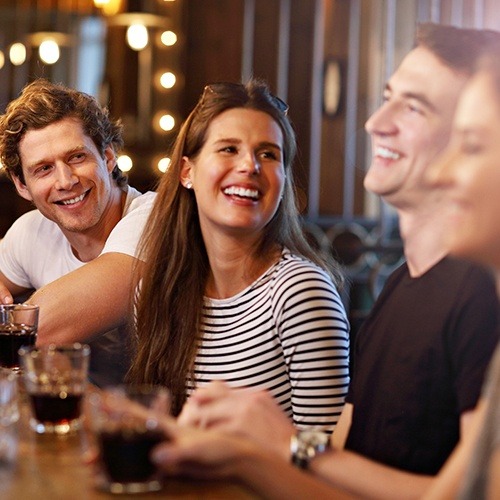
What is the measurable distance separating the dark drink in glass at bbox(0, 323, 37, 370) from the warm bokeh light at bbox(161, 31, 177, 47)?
13.7 ft

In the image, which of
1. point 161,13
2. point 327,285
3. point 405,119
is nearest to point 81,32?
point 161,13

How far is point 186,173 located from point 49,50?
3991 mm

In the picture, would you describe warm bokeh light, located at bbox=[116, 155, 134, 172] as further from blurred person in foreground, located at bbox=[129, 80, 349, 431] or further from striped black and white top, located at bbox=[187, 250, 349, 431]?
striped black and white top, located at bbox=[187, 250, 349, 431]

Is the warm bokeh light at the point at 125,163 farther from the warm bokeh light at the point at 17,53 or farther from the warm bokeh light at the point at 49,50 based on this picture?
the warm bokeh light at the point at 17,53

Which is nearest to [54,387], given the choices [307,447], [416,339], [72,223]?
[307,447]

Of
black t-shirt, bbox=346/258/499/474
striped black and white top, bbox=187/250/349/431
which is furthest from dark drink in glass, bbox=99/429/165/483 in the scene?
striped black and white top, bbox=187/250/349/431

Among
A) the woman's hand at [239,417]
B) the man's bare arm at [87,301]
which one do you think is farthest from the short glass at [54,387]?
the man's bare arm at [87,301]

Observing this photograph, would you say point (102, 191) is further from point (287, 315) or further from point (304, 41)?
point (304, 41)

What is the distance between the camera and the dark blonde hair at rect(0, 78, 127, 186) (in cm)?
285

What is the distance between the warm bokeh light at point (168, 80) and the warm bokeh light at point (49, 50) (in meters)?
0.66

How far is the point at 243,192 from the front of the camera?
7.06 ft

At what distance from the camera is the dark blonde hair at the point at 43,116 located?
2.85 metres

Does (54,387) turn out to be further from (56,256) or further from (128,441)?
(56,256)

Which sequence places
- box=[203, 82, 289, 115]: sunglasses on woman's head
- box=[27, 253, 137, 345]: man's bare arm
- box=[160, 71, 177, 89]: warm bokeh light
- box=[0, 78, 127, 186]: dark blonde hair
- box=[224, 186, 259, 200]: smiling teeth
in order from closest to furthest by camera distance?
box=[224, 186, 259, 200]: smiling teeth < box=[203, 82, 289, 115]: sunglasses on woman's head < box=[27, 253, 137, 345]: man's bare arm < box=[0, 78, 127, 186]: dark blonde hair < box=[160, 71, 177, 89]: warm bokeh light
